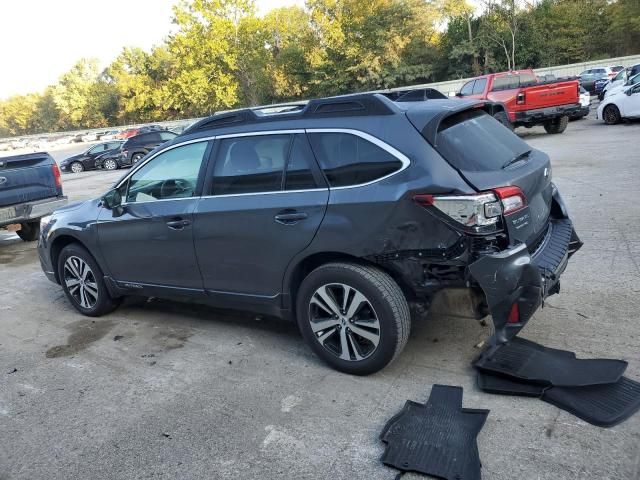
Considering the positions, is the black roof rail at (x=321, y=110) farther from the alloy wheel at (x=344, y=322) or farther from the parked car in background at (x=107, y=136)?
the parked car in background at (x=107, y=136)

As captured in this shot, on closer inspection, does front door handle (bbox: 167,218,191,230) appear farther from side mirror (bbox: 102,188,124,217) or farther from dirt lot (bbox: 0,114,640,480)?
dirt lot (bbox: 0,114,640,480)

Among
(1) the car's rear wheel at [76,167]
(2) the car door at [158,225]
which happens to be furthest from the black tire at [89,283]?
(1) the car's rear wheel at [76,167]

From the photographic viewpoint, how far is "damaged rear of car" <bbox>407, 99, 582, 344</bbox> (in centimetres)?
321

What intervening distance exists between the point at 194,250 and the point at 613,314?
3.29m

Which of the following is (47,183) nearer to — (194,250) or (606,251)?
(194,250)

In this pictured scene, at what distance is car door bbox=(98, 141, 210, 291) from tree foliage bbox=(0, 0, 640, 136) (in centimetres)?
4426

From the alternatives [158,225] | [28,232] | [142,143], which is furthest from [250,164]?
[142,143]

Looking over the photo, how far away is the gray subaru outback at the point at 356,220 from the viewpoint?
3.30 meters

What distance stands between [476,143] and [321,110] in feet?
3.57

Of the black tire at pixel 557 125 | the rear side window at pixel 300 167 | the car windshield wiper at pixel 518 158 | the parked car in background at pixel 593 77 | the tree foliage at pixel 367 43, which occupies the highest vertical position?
the tree foliage at pixel 367 43

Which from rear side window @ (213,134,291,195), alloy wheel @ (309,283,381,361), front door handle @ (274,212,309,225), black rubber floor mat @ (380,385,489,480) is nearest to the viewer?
black rubber floor mat @ (380,385,489,480)

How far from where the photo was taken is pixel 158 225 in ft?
15.0

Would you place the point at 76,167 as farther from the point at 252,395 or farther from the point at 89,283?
the point at 252,395

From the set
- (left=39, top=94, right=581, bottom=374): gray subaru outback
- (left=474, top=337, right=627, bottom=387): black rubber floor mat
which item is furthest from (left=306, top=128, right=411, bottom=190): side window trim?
(left=474, top=337, right=627, bottom=387): black rubber floor mat
